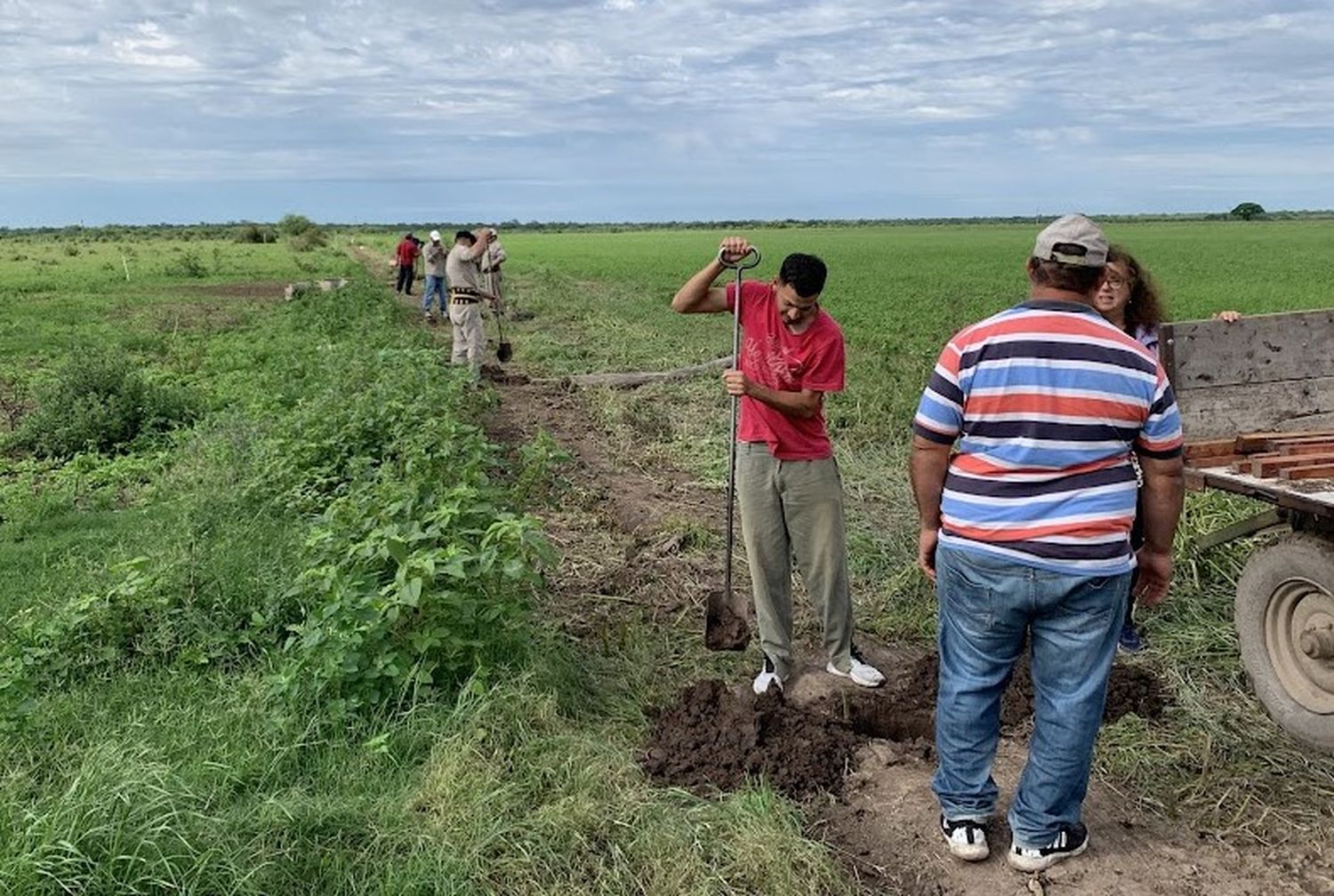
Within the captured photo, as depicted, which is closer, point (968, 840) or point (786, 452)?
point (968, 840)

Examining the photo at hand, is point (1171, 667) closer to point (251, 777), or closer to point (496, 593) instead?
point (496, 593)

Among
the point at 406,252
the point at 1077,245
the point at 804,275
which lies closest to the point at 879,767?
the point at 804,275

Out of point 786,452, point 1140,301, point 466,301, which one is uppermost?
point 1140,301

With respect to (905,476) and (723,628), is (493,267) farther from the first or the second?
(723,628)

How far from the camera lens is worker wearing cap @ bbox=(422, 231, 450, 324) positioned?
19.0m

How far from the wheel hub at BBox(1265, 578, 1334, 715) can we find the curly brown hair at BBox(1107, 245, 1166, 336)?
4.01 ft

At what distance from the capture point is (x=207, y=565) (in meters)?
5.45

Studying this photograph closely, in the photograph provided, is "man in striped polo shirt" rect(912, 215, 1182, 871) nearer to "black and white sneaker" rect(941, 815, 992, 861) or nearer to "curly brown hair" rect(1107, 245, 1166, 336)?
"black and white sneaker" rect(941, 815, 992, 861)

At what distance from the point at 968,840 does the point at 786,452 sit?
1740 mm

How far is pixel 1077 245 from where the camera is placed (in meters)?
3.00

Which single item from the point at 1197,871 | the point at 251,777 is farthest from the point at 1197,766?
the point at 251,777

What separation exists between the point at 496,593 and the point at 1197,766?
9.43 feet

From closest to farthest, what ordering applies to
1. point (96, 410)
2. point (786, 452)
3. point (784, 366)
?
point (784, 366), point (786, 452), point (96, 410)

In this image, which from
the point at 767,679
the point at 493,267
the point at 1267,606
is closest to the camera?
the point at 1267,606
